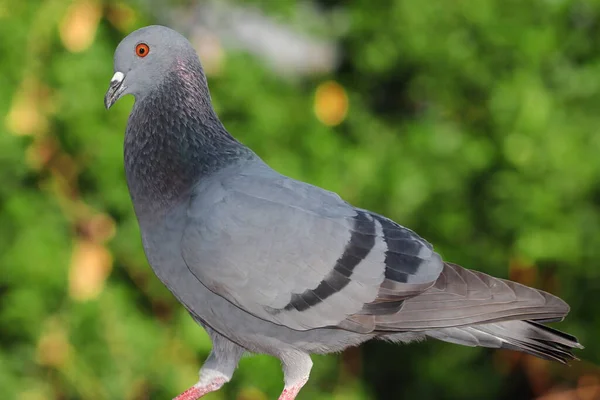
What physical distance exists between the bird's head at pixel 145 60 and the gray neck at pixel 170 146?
0.10 feet

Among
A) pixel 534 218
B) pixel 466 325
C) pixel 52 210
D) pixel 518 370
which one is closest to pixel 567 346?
pixel 466 325

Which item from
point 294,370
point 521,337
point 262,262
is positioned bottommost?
point 294,370

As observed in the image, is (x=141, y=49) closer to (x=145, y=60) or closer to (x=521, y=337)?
(x=145, y=60)

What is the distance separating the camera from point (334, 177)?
7262 mm

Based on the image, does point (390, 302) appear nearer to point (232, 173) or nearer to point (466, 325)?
point (466, 325)

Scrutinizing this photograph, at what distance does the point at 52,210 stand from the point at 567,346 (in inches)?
192

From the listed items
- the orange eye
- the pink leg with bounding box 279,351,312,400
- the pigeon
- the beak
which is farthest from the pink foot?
the orange eye

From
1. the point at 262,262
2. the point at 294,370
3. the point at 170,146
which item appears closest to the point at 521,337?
the point at 294,370

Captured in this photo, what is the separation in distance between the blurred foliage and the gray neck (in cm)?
350

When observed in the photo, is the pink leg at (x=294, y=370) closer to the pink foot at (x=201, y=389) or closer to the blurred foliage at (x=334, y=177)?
the pink foot at (x=201, y=389)

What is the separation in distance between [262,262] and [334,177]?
4185 millimetres

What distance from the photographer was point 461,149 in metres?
7.94

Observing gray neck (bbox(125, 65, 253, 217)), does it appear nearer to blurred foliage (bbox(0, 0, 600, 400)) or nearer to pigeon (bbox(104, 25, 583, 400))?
pigeon (bbox(104, 25, 583, 400))

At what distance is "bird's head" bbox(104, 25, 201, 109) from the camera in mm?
3207
